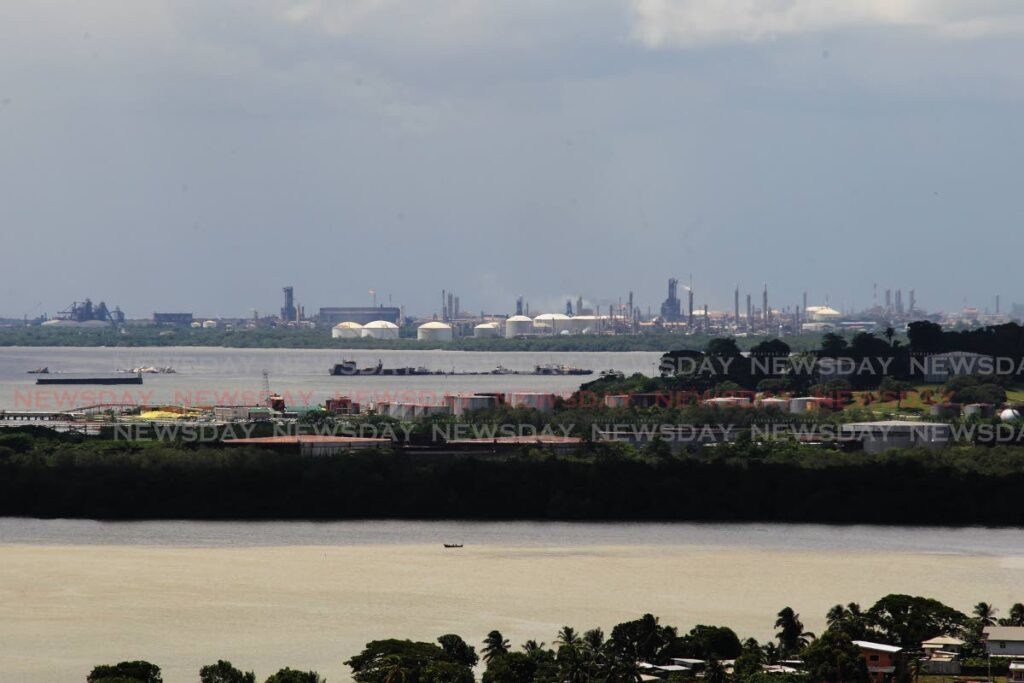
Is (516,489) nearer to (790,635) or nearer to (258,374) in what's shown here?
(790,635)

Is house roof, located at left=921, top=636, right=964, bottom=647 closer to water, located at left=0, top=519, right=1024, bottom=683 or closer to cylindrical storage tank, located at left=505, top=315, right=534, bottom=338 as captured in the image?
water, located at left=0, top=519, right=1024, bottom=683

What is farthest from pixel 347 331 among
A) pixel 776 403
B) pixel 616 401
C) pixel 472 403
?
pixel 776 403

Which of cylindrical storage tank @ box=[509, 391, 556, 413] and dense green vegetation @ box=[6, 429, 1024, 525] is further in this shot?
cylindrical storage tank @ box=[509, 391, 556, 413]

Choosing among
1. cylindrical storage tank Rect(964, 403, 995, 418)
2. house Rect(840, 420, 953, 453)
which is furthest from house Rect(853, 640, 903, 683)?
cylindrical storage tank Rect(964, 403, 995, 418)

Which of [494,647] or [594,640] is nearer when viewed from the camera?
[594,640]

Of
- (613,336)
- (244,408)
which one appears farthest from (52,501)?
(613,336)

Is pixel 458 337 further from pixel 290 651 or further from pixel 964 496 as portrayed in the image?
pixel 290 651
